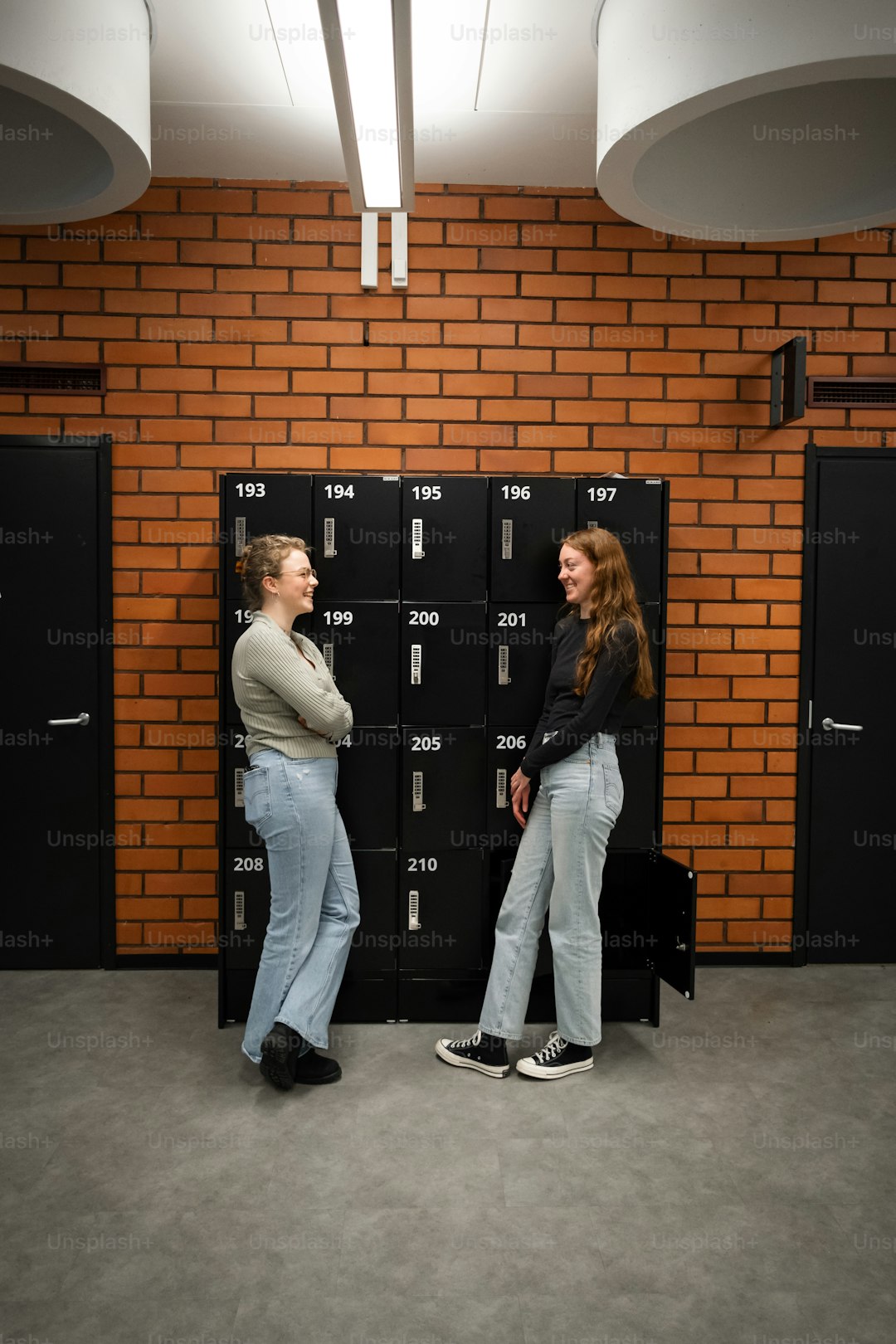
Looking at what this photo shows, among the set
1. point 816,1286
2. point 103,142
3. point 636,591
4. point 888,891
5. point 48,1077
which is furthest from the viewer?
point 888,891

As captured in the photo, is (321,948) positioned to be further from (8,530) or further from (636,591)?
(8,530)

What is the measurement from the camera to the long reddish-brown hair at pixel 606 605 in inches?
105

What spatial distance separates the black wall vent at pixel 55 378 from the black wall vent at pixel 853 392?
2824mm

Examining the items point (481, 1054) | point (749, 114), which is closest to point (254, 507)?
point (749, 114)

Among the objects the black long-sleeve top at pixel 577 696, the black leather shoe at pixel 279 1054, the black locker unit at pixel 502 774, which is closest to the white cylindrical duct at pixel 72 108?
the black long-sleeve top at pixel 577 696

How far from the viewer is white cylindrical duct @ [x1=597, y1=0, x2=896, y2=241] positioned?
182 centimetres

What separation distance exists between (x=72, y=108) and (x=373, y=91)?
2.26 feet

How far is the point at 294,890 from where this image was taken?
8.70ft

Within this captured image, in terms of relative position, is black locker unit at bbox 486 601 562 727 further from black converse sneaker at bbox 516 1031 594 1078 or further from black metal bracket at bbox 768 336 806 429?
black metal bracket at bbox 768 336 806 429

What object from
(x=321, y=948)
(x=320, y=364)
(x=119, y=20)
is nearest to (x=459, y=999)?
(x=321, y=948)

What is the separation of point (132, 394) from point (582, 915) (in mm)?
2561

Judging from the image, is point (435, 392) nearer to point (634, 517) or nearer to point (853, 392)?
point (634, 517)

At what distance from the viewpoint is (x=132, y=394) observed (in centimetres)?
340

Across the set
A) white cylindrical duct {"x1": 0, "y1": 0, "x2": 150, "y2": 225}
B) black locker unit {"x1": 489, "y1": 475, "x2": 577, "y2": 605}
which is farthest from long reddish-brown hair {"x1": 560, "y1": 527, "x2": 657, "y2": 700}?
white cylindrical duct {"x1": 0, "y1": 0, "x2": 150, "y2": 225}
